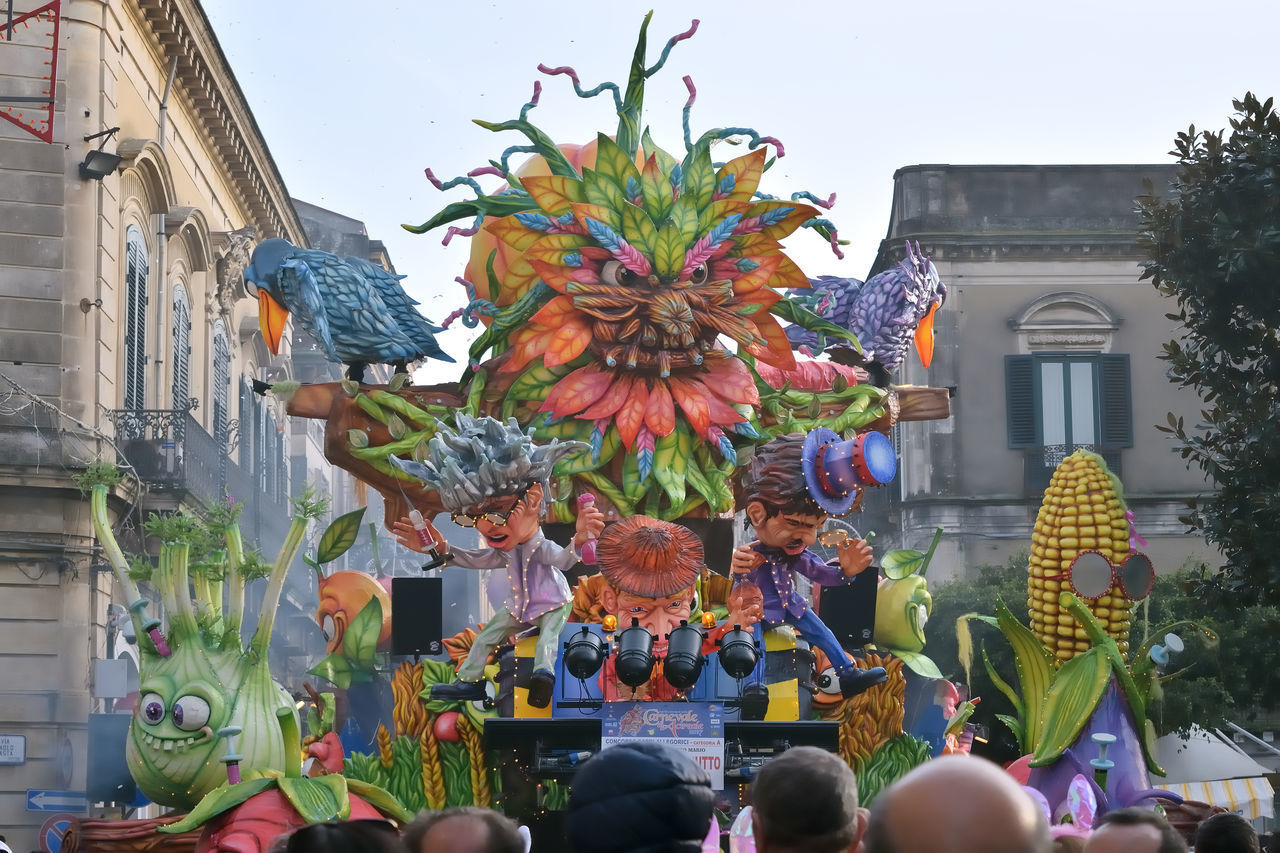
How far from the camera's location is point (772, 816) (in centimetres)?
394

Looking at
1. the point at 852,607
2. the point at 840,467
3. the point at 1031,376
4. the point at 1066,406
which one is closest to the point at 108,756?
the point at 852,607

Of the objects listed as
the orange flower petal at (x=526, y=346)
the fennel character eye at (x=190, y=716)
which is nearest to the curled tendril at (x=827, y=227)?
the orange flower petal at (x=526, y=346)

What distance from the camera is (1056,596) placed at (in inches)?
518

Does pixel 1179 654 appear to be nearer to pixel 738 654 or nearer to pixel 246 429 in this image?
pixel 738 654

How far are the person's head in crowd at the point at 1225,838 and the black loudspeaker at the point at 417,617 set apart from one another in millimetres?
8014

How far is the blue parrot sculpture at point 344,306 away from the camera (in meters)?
14.3

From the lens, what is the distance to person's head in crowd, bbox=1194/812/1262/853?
534cm

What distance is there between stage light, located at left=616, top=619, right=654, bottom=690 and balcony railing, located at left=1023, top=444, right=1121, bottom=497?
19.0m

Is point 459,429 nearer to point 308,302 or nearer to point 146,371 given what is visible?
point 308,302

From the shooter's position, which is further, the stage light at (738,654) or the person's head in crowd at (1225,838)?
the stage light at (738,654)

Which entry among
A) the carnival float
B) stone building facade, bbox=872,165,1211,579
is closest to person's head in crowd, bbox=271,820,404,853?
the carnival float

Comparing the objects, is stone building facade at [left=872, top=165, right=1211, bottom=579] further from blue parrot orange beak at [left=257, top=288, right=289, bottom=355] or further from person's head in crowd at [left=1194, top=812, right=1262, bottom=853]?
person's head in crowd at [left=1194, top=812, right=1262, bottom=853]

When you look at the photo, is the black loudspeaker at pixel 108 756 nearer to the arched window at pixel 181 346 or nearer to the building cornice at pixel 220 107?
the arched window at pixel 181 346

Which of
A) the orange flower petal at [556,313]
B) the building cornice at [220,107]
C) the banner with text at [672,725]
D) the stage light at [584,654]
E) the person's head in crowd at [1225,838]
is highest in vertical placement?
the building cornice at [220,107]
